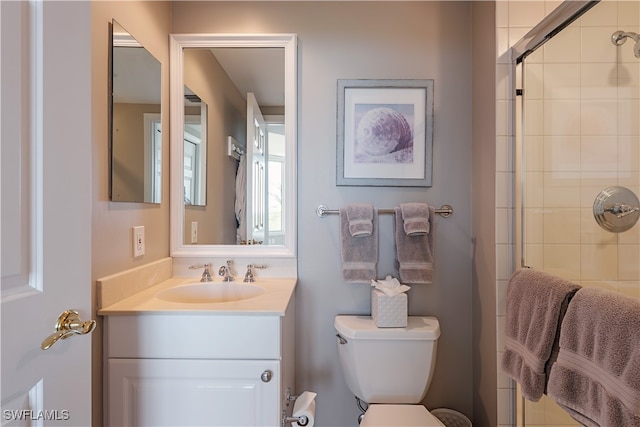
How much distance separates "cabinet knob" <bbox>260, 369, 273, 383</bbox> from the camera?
108 centimetres

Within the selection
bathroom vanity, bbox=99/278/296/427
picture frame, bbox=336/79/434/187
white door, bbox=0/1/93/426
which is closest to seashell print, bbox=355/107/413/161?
picture frame, bbox=336/79/434/187

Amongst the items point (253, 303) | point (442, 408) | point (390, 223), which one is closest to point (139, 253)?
point (253, 303)

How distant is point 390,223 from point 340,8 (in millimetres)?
1070

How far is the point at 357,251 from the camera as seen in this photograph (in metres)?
1.56

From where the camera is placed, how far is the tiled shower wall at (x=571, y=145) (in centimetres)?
114

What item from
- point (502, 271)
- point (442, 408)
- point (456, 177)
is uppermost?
point (456, 177)

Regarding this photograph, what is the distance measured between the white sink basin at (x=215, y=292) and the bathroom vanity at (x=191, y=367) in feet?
1.18

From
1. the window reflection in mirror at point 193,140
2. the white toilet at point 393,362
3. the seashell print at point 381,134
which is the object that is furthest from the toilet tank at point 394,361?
the window reflection in mirror at point 193,140

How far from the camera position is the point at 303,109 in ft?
5.44

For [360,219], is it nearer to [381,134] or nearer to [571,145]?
[381,134]

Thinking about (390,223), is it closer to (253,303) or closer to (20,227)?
(253,303)

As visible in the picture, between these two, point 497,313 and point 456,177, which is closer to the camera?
point 497,313

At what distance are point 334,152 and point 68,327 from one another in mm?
1247

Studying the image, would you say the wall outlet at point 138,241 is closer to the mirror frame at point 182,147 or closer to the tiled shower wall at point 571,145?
the mirror frame at point 182,147
